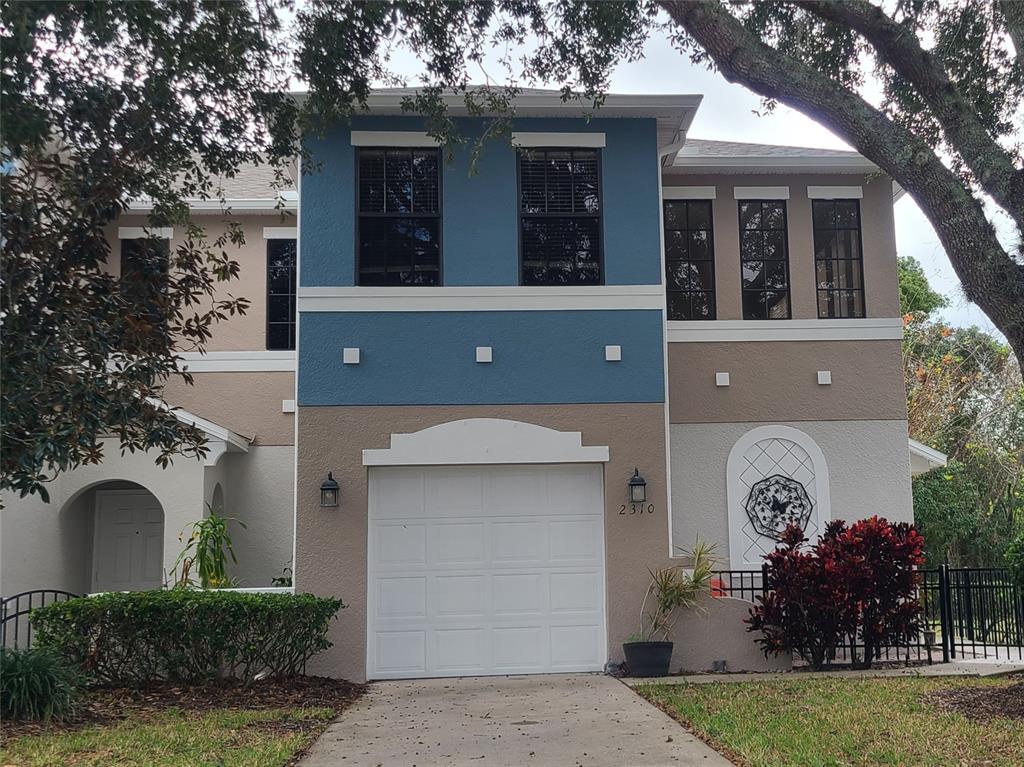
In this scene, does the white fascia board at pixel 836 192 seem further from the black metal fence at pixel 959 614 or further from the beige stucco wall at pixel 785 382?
the black metal fence at pixel 959 614

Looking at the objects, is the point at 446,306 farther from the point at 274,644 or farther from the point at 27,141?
the point at 27,141

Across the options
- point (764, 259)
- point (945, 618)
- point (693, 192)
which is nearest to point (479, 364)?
point (693, 192)

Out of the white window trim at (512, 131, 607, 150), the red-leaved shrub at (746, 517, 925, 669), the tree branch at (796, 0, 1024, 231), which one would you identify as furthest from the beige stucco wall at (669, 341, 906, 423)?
the tree branch at (796, 0, 1024, 231)

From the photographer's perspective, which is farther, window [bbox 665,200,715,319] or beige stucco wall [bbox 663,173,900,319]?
window [bbox 665,200,715,319]

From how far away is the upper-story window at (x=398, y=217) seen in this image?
1176 cm

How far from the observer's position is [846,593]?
10.9m

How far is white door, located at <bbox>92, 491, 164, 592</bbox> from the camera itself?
1481 centimetres

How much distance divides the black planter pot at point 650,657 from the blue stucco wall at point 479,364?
271 centimetres

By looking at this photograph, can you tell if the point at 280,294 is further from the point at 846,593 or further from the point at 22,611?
the point at 846,593

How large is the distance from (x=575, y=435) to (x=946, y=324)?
18.7 m

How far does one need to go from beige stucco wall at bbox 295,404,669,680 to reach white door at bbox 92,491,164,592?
455 cm

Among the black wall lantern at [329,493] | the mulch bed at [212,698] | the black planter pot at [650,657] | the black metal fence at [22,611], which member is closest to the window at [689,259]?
the black planter pot at [650,657]

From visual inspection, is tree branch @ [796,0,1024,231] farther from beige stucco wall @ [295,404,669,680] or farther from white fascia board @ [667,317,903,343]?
white fascia board @ [667,317,903,343]

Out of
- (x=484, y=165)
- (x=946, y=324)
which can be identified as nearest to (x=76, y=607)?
(x=484, y=165)
